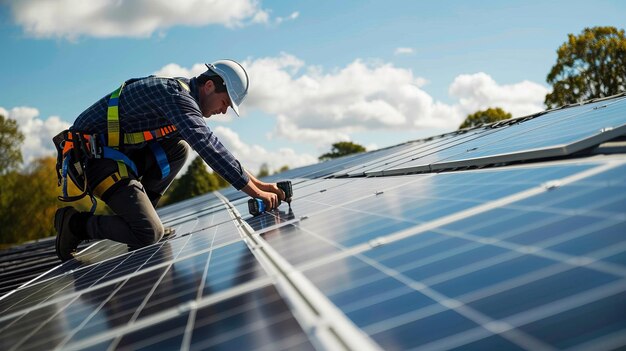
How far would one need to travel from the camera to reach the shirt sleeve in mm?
5672

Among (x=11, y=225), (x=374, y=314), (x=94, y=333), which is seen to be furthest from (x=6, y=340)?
(x=11, y=225)

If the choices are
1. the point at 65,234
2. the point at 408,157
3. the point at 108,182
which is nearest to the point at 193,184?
the point at 408,157

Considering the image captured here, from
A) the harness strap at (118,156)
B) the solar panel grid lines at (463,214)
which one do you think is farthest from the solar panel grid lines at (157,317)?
the harness strap at (118,156)

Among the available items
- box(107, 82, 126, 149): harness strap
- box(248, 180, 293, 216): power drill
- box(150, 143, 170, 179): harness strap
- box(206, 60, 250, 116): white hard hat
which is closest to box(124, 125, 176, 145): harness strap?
box(107, 82, 126, 149): harness strap

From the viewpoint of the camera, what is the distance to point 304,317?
6.35ft

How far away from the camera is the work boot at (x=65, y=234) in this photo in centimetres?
686

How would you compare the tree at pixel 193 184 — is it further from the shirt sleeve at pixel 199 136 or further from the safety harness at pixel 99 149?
the shirt sleeve at pixel 199 136

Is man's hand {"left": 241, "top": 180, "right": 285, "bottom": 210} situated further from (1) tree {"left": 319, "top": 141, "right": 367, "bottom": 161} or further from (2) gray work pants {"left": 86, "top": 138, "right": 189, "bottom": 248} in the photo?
(1) tree {"left": 319, "top": 141, "right": 367, "bottom": 161}

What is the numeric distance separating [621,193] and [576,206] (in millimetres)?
202

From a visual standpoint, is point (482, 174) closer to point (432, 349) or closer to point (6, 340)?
point (432, 349)

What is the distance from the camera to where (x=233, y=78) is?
689 centimetres

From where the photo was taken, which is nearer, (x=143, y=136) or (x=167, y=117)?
(x=167, y=117)

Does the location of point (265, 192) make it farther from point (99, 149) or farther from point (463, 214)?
point (463, 214)

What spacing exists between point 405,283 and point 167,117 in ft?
15.3
